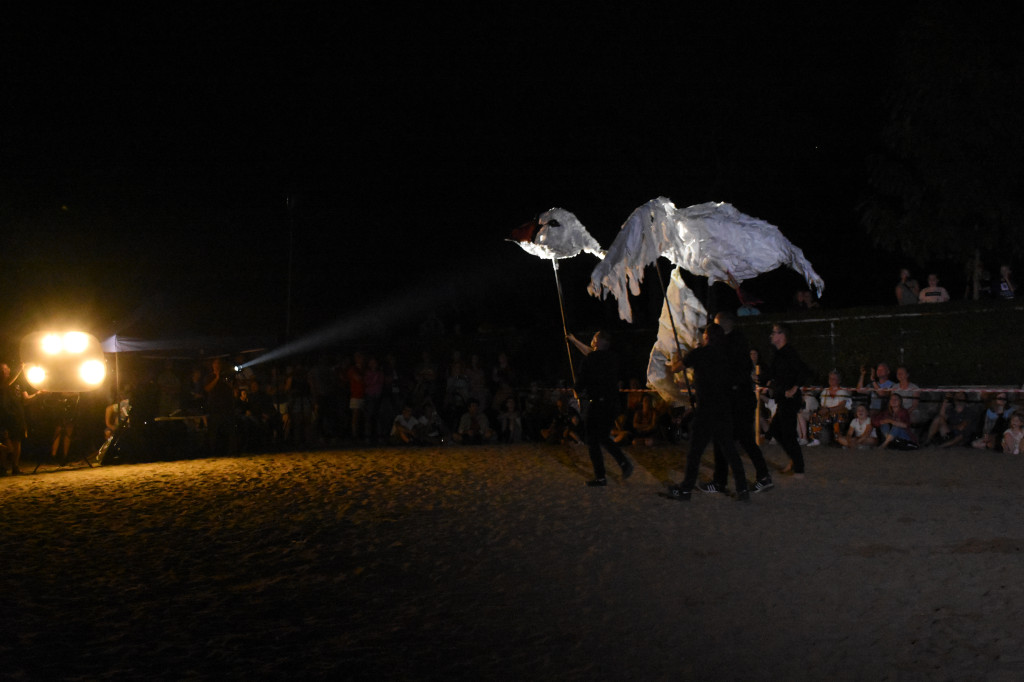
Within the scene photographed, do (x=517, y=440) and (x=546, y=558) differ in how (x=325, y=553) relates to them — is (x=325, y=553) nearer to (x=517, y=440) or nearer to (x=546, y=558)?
(x=546, y=558)

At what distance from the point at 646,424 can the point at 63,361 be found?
996 centimetres

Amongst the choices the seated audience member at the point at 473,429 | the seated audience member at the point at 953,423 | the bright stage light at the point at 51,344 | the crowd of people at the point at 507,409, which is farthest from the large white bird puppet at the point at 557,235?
the bright stage light at the point at 51,344

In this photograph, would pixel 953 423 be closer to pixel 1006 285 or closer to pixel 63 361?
pixel 1006 285

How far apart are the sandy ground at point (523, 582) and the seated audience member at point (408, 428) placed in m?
5.84

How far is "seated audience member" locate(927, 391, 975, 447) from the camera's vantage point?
45.2 feet

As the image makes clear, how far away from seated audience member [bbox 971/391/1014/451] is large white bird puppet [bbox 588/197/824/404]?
3.57 metres

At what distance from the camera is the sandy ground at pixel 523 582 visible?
4.77m

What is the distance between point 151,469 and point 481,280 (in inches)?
807

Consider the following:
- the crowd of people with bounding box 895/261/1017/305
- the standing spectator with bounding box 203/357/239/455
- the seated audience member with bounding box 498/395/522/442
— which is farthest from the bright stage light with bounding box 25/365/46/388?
the crowd of people with bounding box 895/261/1017/305

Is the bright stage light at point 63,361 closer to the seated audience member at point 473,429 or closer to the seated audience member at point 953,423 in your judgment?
the seated audience member at point 473,429

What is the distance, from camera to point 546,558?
23.2 feet

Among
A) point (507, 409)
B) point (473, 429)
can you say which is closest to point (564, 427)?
point (507, 409)

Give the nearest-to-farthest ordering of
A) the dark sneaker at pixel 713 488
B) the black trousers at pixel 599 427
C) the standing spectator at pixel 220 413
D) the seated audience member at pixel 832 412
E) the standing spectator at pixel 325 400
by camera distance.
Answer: the dark sneaker at pixel 713 488
the black trousers at pixel 599 427
the seated audience member at pixel 832 412
the standing spectator at pixel 220 413
the standing spectator at pixel 325 400

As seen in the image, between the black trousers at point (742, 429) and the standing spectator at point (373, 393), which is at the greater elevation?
the standing spectator at point (373, 393)
